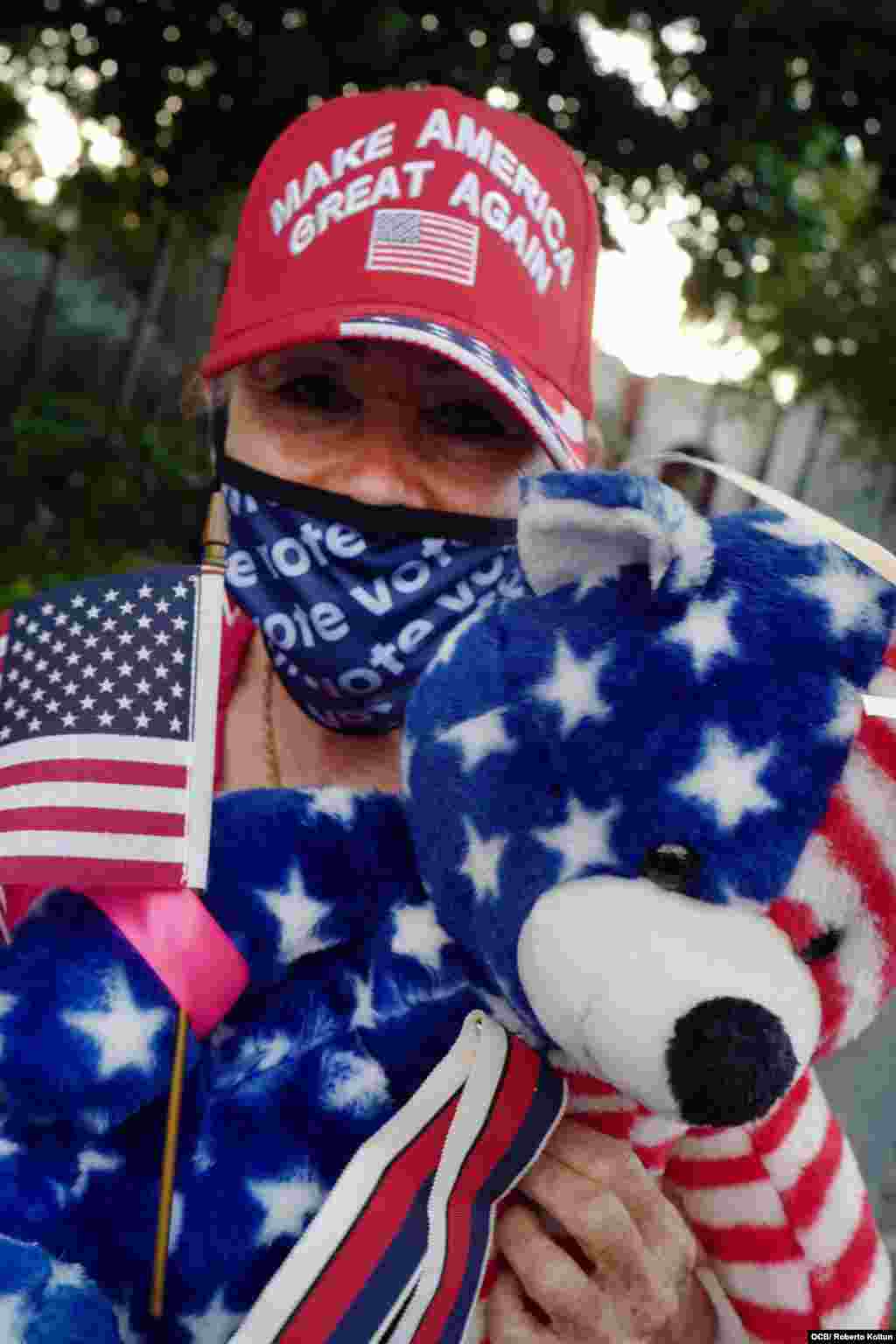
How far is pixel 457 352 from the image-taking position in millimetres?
1405

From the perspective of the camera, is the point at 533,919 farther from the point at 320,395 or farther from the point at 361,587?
the point at 320,395

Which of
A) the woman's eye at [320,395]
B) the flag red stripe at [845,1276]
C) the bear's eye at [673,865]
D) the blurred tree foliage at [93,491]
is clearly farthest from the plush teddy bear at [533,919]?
the blurred tree foliage at [93,491]

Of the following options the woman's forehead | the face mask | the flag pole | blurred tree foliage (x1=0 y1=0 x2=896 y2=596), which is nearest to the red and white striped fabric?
the flag pole

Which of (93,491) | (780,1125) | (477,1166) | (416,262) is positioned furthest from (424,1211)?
(93,491)

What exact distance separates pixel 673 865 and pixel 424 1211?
0.40 m

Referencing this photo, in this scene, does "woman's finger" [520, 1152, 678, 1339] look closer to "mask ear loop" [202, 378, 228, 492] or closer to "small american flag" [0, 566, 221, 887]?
"small american flag" [0, 566, 221, 887]

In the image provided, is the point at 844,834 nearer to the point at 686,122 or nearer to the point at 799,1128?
the point at 799,1128

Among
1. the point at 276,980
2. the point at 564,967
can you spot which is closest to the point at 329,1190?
the point at 276,980

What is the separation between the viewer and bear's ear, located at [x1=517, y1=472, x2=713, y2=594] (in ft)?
2.96

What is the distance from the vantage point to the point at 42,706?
3.94 feet

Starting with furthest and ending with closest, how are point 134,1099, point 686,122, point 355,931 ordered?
1. point 686,122
2. point 355,931
3. point 134,1099

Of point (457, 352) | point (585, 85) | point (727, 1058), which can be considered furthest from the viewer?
point (585, 85)

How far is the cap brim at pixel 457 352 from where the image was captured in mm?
1408

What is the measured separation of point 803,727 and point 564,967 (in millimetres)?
255
